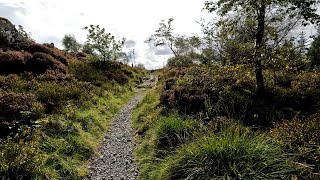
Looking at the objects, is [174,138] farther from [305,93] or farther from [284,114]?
[305,93]

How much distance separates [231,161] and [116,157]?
490 cm

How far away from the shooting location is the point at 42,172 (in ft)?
24.4

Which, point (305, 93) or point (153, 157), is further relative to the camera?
point (305, 93)

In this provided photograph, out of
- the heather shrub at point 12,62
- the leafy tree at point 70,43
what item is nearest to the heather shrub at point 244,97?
the heather shrub at point 12,62

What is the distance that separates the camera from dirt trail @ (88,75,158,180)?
8677 millimetres

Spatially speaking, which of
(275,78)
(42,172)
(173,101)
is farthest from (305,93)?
(42,172)

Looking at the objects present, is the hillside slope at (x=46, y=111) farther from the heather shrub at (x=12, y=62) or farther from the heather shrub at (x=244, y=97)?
the heather shrub at (x=244, y=97)

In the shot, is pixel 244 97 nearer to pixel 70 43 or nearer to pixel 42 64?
pixel 42 64

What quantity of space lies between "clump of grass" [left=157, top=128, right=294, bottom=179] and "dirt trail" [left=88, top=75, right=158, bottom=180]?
2.06 metres

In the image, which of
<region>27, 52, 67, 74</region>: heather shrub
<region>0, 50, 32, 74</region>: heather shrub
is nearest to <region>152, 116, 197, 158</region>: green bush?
<region>27, 52, 67, 74</region>: heather shrub

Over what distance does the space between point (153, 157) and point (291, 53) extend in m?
6.20

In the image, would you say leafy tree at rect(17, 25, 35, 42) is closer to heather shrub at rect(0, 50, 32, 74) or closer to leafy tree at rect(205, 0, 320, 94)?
heather shrub at rect(0, 50, 32, 74)

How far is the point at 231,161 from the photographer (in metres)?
6.36

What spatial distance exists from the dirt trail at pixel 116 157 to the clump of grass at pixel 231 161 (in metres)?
2.06
